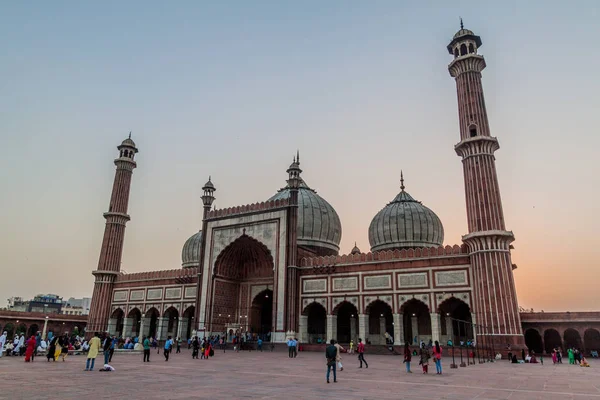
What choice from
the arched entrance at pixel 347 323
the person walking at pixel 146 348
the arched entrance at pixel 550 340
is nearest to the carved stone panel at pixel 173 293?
the arched entrance at pixel 347 323

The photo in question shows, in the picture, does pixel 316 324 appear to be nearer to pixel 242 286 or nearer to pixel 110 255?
pixel 242 286

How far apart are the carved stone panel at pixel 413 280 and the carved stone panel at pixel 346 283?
10.1 ft

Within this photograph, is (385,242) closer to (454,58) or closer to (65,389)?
(454,58)

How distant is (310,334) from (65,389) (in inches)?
1010

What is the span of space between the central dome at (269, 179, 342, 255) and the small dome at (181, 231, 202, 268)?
11.1 meters

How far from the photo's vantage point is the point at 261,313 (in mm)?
35469

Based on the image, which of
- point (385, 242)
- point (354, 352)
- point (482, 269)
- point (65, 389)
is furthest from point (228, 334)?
point (65, 389)

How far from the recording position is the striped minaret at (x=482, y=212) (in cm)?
2234

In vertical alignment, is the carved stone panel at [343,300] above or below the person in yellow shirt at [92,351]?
above

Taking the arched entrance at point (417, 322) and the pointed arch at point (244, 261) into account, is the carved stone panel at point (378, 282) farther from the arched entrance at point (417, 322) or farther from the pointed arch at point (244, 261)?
the pointed arch at point (244, 261)

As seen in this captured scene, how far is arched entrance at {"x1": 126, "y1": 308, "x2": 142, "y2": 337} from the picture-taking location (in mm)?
39094

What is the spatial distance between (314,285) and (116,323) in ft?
73.4

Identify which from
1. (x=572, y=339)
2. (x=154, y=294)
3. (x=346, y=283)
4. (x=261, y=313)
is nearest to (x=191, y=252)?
(x=154, y=294)

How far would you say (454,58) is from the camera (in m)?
29.7
